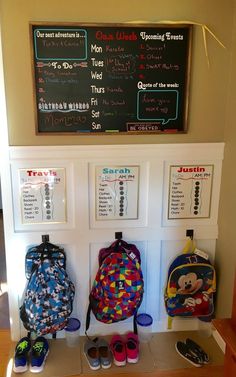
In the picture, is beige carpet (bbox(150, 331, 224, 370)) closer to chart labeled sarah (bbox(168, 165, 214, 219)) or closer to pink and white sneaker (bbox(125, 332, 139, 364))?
pink and white sneaker (bbox(125, 332, 139, 364))

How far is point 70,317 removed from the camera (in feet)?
7.66

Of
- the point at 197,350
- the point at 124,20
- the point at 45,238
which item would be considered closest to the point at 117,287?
the point at 45,238

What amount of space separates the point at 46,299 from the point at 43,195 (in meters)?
0.58

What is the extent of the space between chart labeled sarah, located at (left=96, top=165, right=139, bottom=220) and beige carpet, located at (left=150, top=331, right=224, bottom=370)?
2.64 ft

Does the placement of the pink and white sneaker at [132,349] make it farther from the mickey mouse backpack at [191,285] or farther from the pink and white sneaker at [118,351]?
the mickey mouse backpack at [191,285]

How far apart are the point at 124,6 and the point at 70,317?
1.82 m

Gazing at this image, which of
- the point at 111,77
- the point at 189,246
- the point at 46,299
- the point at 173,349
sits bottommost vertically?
the point at 173,349

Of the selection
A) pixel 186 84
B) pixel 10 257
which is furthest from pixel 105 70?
pixel 10 257

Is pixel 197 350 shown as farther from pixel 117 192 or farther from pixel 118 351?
pixel 117 192

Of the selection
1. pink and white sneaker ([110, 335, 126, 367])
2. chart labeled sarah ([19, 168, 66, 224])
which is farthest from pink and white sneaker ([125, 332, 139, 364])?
chart labeled sarah ([19, 168, 66, 224])

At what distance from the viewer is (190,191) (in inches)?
88.7

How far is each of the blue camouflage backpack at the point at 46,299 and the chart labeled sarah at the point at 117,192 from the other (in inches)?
15.9

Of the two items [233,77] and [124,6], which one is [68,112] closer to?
[124,6]

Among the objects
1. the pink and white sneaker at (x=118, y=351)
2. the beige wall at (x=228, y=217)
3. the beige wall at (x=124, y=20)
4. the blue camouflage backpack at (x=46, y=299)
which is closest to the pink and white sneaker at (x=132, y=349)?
the pink and white sneaker at (x=118, y=351)
